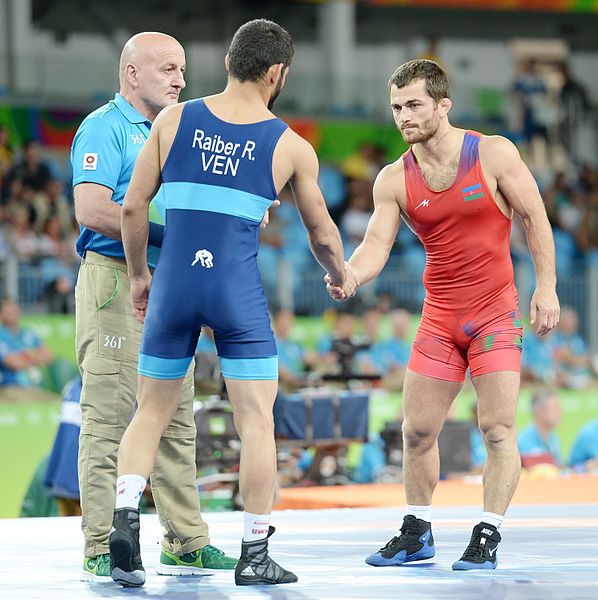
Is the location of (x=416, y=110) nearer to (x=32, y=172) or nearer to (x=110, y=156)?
(x=110, y=156)

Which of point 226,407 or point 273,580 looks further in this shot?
point 226,407

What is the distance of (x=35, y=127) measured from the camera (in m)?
18.0

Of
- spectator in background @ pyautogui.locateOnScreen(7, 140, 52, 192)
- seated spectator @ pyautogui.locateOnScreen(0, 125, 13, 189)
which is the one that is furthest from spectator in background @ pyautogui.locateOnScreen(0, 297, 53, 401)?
seated spectator @ pyautogui.locateOnScreen(0, 125, 13, 189)

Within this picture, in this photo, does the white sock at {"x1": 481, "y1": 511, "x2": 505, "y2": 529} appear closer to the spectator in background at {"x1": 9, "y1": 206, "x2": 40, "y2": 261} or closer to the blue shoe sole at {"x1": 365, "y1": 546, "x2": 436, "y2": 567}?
the blue shoe sole at {"x1": 365, "y1": 546, "x2": 436, "y2": 567}

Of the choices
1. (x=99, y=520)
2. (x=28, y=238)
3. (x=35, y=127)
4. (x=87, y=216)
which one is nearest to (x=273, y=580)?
(x=99, y=520)

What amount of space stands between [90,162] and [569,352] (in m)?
11.9

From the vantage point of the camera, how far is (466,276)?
5031mm

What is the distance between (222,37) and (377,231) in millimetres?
17804

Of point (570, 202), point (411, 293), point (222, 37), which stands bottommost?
point (411, 293)

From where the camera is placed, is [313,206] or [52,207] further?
[52,207]

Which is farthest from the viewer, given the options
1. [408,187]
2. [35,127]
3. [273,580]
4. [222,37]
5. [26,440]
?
[222,37]

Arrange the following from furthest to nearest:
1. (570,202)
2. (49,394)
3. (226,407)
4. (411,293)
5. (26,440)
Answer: (570,202) → (411,293) → (49,394) → (26,440) → (226,407)

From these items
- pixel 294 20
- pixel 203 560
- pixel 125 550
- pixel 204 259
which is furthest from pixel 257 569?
pixel 294 20

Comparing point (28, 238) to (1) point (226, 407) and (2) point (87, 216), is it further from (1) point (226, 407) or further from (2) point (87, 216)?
(2) point (87, 216)
